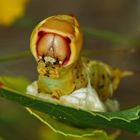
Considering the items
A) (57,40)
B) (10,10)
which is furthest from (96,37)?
(57,40)

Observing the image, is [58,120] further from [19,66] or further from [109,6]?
[109,6]

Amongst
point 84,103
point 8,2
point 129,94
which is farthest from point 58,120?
point 129,94

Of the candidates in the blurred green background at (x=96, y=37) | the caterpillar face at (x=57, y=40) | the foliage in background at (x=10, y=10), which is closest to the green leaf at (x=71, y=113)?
the caterpillar face at (x=57, y=40)

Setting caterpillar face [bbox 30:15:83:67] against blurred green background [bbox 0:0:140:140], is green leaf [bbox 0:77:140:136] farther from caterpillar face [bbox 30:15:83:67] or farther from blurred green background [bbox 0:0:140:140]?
blurred green background [bbox 0:0:140:140]

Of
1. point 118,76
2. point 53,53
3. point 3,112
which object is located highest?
point 53,53

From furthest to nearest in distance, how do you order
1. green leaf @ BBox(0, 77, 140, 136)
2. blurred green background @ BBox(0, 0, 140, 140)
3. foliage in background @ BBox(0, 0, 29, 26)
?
blurred green background @ BBox(0, 0, 140, 140) < foliage in background @ BBox(0, 0, 29, 26) < green leaf @ BBox(0, 77, 140, 136)

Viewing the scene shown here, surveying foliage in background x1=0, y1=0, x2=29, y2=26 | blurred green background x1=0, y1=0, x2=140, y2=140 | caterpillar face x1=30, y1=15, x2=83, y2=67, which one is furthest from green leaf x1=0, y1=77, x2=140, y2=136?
blurred green background x1=0, y1=0, x2=140, y2=140

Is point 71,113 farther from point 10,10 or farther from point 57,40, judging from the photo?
point 10,10

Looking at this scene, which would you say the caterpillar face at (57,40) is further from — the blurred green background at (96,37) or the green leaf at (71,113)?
the blurred green background at (96,37)
